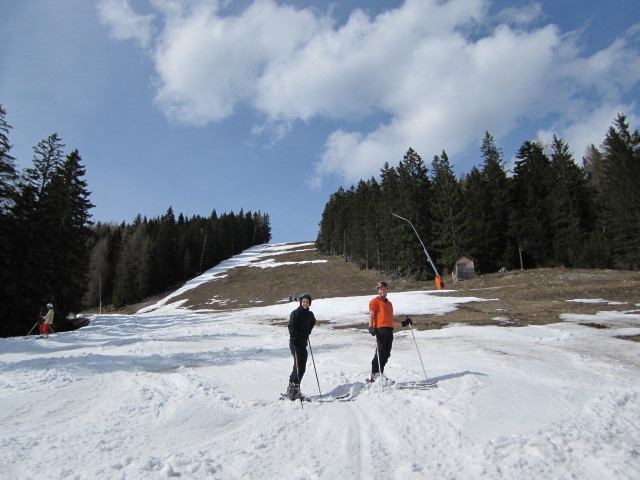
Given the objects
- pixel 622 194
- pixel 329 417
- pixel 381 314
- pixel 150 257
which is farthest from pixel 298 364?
pixel 150 257

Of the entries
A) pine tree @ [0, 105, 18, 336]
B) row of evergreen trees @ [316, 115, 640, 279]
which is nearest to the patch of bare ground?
row of evergreen trees @ [316, 115, 640, 279]

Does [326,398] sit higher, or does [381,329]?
[381,329]

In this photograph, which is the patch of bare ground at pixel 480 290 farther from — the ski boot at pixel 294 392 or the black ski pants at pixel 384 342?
the ski boot at pixel 294 392

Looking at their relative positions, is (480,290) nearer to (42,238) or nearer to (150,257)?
(42,238)

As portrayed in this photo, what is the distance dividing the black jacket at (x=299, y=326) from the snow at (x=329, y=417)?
1172 millimetres

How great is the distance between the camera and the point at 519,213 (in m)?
46.5

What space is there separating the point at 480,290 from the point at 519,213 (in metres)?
22.7

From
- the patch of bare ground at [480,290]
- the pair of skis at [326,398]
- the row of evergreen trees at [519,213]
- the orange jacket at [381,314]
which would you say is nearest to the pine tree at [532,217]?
the row of evergreen trees at [519,213]

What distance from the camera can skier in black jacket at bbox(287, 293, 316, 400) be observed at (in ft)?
22.8

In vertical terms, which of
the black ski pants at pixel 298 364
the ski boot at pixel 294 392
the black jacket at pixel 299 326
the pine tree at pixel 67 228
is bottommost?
the ski boot at pixel 294 392

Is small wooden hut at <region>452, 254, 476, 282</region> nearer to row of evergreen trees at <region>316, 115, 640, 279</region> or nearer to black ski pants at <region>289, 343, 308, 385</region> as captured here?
row of evergreen trees at <region>316, 115, 640, 279</region>

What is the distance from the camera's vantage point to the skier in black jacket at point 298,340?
6.95 m

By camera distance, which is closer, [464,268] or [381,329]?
[381,329]

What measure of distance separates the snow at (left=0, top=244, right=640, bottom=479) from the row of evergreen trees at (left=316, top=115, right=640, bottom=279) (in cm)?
3354
